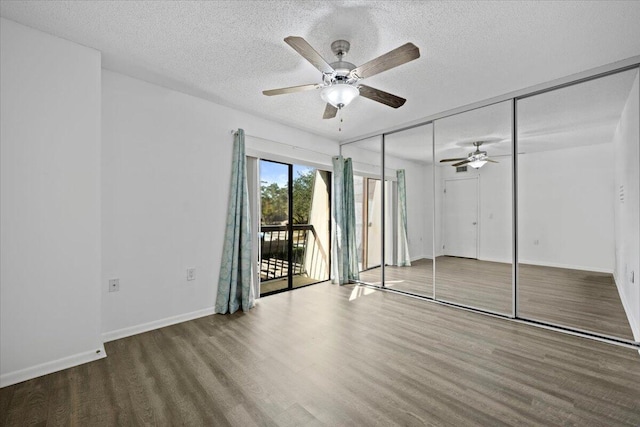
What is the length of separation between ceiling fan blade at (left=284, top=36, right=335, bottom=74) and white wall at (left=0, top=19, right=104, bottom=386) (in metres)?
1.82

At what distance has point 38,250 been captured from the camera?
6.85 ft

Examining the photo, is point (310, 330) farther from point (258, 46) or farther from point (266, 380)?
point (258, 46)

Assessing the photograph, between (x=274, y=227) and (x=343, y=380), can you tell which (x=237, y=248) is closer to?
(x=274, y=227)

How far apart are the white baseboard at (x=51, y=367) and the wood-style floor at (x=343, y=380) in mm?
56

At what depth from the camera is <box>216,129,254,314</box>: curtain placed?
134 inches

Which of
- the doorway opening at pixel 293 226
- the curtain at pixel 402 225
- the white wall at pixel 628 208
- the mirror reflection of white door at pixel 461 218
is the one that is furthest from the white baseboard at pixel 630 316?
the doorway opening at pixel 293 226

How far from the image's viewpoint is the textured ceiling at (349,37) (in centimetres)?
186

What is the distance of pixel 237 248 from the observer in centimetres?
348

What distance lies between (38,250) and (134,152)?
118cm

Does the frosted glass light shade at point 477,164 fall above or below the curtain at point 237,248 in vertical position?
above

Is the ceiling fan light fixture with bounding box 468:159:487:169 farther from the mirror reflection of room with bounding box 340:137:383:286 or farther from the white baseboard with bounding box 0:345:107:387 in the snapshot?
the white baseboard with bounding box 0:345:107:387

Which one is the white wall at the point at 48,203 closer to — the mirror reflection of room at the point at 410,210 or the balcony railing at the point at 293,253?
the balcony railing at the point at 293,253

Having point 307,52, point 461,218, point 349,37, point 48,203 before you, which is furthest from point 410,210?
point 48,203

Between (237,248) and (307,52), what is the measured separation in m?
2.40
